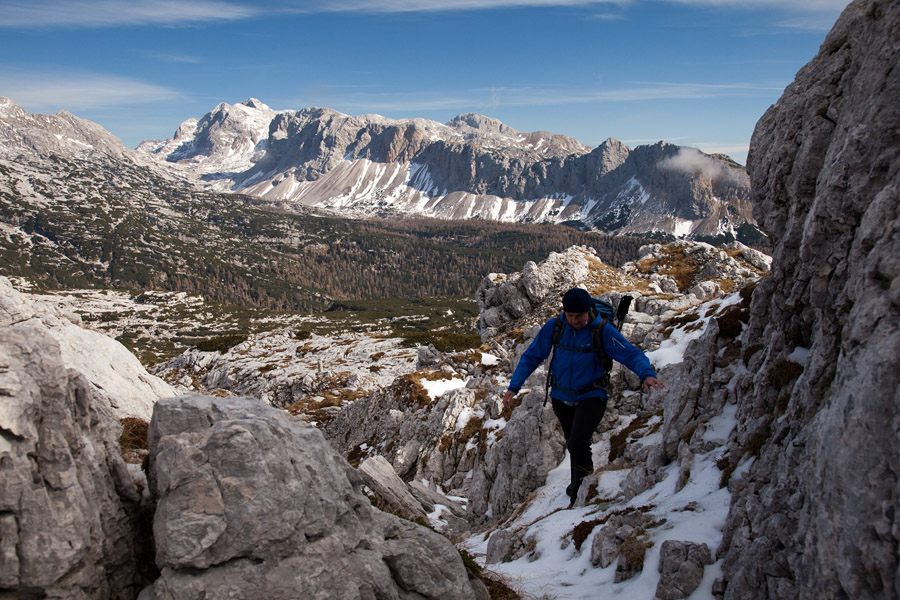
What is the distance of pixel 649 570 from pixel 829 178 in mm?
→ 8525

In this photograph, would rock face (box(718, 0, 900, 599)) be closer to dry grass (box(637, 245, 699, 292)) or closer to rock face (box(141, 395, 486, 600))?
rock face (box(141, 395, 486, 600))

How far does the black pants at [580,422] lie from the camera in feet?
41.4

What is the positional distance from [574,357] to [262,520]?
7898 millimetres

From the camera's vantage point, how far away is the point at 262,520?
7.83 metres

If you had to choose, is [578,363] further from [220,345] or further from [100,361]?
[220,345]

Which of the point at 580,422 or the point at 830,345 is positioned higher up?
the point at 830,345

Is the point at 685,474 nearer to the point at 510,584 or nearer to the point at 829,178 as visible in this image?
the point at 510,584

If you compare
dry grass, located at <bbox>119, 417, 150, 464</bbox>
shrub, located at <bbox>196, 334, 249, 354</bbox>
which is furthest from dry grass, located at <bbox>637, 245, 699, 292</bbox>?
shrub, located at <bbox>196, 334, 249, 354</bbox>

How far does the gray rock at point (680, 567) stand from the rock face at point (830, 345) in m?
0.57

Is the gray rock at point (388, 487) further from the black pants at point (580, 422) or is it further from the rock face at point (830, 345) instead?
the rock face at point (830, 345)

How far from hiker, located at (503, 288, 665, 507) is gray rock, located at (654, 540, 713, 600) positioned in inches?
127

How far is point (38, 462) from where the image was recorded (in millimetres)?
6672

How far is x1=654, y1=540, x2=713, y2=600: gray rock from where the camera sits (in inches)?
355

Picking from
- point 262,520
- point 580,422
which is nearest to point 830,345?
point 580,422
